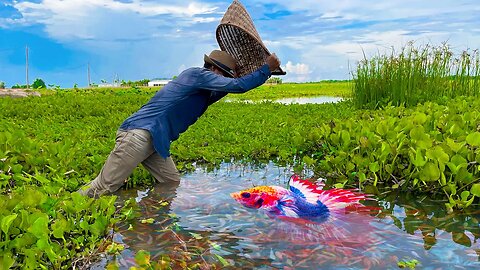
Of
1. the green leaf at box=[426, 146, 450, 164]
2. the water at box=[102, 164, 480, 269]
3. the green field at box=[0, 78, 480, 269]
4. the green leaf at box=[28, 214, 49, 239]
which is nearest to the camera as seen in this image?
the green leaf at box=[28, 214, 49, 239]

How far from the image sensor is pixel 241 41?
18.4 ft

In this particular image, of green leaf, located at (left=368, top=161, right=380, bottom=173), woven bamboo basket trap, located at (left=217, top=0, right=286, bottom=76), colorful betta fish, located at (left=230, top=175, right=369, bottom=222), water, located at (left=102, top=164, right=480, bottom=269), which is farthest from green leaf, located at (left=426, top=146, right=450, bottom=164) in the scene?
woven bamboo basket trap, located at (left=217, top=0, right=286, bottom=76)

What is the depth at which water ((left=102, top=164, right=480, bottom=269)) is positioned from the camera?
389 cm

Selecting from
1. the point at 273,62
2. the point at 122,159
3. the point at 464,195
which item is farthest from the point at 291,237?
the point at 122,159

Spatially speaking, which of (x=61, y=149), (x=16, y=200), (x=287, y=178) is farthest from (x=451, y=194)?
(x=61, y=149)

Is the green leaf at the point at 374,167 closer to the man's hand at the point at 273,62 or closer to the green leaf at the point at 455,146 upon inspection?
the green leaf at the point at 455,146

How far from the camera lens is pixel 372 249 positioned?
4.09 meters

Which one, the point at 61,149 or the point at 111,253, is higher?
the point at 61,149

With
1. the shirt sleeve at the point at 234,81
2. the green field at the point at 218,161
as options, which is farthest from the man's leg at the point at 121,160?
the shirt sleeve at the point at 234,81

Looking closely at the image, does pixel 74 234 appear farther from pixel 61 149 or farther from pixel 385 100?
pixel 385 100

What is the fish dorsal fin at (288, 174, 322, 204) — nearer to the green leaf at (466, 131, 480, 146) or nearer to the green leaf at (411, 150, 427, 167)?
the green leaf at (411, 150, 427, 167)

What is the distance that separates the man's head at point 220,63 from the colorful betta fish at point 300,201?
1.21m

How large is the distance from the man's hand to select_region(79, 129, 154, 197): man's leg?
4.77 ft

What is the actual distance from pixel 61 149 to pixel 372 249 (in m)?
3.95
